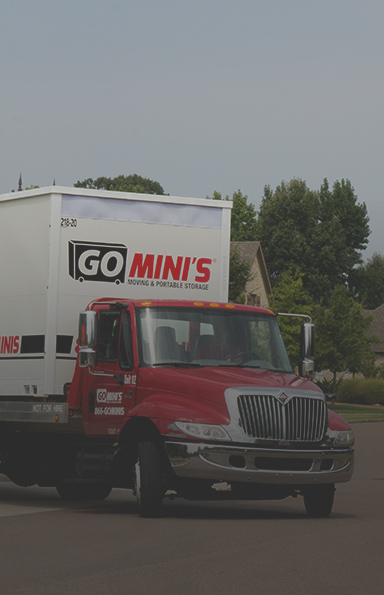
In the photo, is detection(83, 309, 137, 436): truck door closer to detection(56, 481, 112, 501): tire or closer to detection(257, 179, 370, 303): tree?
detection(56, 481, 112, 501): tire

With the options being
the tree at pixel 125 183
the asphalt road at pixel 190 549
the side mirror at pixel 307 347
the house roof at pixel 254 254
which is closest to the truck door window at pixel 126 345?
the asphalt road at pixel 190 549

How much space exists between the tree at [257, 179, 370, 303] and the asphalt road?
76922 mm

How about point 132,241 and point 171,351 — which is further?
point 132,241

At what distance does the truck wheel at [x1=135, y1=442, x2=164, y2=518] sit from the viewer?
42.0 ft

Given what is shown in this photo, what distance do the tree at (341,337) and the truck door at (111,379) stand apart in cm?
5107

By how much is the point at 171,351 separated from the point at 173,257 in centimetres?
190

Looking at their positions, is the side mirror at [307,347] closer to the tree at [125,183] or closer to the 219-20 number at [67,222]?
the 219-20 number at [67,222]

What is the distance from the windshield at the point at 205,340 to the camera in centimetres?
1359

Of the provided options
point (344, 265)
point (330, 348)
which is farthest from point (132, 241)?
point (344, 265)

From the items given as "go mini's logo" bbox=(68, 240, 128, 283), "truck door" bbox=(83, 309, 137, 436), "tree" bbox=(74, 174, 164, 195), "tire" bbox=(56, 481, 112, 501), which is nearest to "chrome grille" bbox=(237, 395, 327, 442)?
"truck door" bbox=(83, 309, 137, 436)

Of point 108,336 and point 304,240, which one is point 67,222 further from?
point 304,240

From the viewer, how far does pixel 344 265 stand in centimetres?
9544

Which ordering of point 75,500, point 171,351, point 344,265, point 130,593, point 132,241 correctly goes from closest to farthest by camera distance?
point 130,593, point 171,351, point 132,241, point 75,500, point 344,265

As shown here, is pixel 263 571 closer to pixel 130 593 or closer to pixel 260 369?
pixel 130 593
